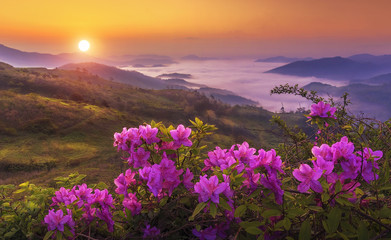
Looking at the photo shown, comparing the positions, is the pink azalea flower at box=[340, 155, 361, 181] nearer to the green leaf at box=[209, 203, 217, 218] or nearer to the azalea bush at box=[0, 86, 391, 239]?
the azalea bush at box=[0, 86, 391, 239]

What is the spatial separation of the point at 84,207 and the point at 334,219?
2.10 m

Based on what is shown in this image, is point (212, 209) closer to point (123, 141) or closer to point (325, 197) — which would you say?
point (325, 197)

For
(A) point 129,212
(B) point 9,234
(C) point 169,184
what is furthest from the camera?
(B) point 9,234

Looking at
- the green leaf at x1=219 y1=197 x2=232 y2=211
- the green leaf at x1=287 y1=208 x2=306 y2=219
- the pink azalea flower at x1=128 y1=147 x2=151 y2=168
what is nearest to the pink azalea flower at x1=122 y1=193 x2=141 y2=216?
the pink azalea flower at x1=128 y1=147 x2=151 y2=168

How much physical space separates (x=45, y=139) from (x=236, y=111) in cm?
5902

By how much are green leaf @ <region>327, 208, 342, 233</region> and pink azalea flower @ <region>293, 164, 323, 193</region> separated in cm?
14

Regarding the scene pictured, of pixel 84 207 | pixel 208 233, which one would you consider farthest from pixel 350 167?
pixel 84 207

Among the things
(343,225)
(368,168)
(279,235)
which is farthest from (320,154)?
(279,235)

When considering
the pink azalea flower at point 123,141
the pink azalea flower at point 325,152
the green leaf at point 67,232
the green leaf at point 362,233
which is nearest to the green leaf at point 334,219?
the green leaf at point 362,233

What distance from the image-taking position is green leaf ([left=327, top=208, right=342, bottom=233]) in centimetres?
146

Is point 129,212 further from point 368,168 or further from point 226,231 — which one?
point 368,168

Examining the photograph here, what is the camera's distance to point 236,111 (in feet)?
237

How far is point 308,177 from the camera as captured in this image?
1.51 metres

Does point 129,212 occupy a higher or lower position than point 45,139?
higher
